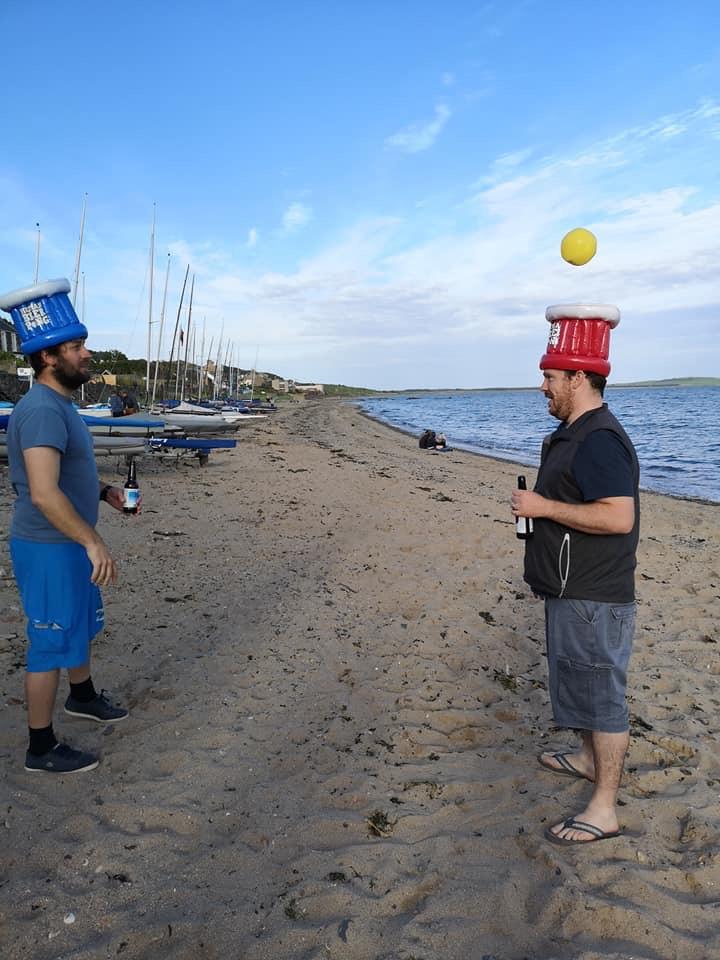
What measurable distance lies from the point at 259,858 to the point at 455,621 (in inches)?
125

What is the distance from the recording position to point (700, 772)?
11.4 ft

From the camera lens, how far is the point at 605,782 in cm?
292

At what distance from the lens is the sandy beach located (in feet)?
7.85

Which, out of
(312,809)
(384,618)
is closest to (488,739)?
(312,809)

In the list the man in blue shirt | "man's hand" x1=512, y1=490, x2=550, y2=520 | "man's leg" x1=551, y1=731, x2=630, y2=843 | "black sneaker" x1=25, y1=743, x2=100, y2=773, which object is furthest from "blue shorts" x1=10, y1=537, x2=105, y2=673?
"man's leg" x1=551, y1=731, x2=630, y2=843

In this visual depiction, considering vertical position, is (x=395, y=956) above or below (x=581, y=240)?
below

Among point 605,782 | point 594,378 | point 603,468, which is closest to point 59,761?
point 605,782

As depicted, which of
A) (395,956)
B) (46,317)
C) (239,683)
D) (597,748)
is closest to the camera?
(395,956)

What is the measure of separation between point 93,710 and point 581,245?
12.4 feet

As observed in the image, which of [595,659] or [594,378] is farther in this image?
[594,378]

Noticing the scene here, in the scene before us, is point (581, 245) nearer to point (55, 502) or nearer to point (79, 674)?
point (55, 502)

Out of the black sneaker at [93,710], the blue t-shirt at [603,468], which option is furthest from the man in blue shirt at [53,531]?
the blue t-shirt at [603,468]

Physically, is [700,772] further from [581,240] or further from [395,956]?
[581,240]

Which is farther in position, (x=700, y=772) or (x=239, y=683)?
(x=239, y=683)
